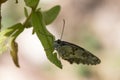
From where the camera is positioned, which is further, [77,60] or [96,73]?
[96,73]

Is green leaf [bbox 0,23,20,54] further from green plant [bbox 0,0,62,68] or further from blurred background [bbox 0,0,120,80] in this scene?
blurred background [bbox 0,0,120,80]

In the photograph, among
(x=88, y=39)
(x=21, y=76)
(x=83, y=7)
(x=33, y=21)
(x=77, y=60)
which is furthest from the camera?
(x=83, y=7)

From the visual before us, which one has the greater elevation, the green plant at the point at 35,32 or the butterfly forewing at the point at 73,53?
the green plant at the point at 35,32

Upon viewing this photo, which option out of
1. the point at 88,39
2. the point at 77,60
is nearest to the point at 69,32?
the point at 88,39

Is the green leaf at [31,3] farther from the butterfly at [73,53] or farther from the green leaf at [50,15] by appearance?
the butterfly at [73,53]

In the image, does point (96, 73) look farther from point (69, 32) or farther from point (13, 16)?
point (13, 16)

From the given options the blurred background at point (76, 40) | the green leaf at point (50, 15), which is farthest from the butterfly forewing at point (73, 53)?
the blurred background at point (76, 40)
